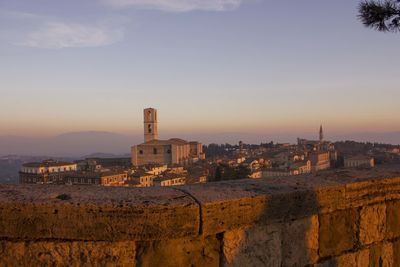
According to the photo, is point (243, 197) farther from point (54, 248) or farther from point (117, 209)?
point (54, 248)

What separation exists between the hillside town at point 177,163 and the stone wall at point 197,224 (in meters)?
29.1

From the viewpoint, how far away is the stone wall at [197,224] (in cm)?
159

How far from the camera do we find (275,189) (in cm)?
207

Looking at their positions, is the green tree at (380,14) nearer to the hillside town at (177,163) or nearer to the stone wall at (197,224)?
the stone wall at (197,224)

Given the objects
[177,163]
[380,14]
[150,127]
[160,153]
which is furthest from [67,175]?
[150,127]

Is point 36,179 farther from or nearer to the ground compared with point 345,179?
nearer to the ground

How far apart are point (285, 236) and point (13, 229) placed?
123 cm

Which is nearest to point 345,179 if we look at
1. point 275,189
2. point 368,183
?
point 368,183

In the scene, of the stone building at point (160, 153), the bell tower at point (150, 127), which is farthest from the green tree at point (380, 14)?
the bell tower at point (150, 127)

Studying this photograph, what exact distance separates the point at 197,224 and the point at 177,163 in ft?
249

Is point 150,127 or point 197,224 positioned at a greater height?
point 150,127

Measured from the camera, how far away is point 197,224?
1711 millimetres

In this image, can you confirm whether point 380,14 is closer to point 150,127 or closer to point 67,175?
point 67,175

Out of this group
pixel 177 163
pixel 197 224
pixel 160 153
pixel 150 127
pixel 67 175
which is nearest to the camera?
pixel 197 224
